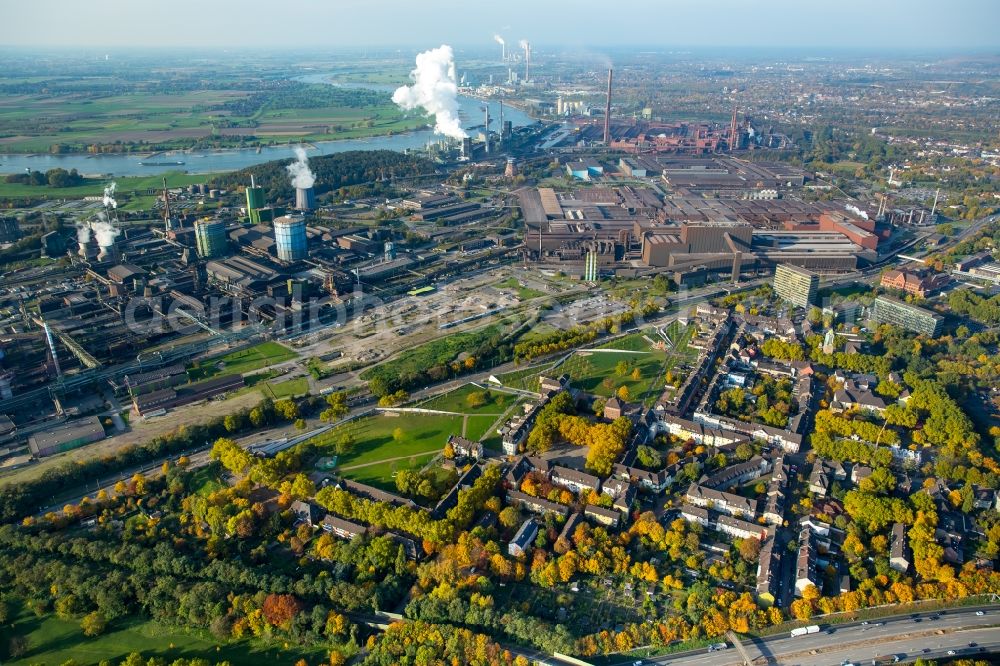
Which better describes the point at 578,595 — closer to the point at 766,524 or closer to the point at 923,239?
the point at 766,524

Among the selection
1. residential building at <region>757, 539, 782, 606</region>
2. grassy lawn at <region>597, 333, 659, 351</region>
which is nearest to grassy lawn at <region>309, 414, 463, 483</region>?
grassy lawn at <region>597, 333, 659, 351</region>

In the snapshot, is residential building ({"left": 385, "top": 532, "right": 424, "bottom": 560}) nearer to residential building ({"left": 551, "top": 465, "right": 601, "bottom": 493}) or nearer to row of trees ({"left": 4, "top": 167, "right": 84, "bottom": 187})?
residential building ({"left": 551, "top": 465, "right": 601, "bottom": 493})

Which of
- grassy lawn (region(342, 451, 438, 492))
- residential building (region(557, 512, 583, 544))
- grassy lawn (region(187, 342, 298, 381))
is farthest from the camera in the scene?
grassy lawn (region(187, 342, 298, 381))

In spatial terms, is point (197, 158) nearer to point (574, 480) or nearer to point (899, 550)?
point (574, 480)

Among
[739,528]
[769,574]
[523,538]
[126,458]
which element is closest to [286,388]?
[126,458]

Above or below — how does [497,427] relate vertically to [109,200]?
below

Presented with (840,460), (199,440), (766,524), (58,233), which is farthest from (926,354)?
(58,233)

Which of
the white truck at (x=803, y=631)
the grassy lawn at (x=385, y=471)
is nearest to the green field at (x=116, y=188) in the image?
the grassy lawn at (x=385, y=471)
